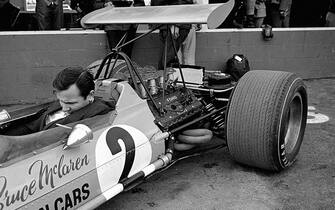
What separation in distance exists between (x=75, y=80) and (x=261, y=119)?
1.63 metres

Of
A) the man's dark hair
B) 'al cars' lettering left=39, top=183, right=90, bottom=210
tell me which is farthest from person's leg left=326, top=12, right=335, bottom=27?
'al cars' lettering left=39, top=183, right=90, bottom=210

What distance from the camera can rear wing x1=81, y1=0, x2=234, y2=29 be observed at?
3520mm

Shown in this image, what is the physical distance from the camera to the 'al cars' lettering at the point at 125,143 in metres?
3.14

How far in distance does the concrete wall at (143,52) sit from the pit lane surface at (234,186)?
3.19 meters

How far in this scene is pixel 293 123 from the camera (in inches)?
176

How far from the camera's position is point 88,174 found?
2.91 meters

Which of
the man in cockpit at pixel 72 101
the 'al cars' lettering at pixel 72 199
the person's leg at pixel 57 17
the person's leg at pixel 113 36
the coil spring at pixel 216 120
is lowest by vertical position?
the 'al cars' lettering at pixel 72 199

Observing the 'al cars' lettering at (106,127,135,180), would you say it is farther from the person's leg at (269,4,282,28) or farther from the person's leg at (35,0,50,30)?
the person's leg at (269,4,282,28)

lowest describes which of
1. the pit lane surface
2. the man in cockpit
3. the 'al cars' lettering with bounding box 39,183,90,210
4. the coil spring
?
the pit lane surface

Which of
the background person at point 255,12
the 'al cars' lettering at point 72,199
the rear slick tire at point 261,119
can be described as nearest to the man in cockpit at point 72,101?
the 'al cars' lettering at point 72,199

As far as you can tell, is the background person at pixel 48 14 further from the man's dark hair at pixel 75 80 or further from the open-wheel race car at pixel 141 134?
the man's dark hair at pixel 75 80

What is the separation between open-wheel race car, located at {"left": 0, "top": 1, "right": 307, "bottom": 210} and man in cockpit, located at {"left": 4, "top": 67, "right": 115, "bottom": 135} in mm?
89

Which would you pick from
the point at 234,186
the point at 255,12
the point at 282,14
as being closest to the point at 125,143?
the point at 234,186

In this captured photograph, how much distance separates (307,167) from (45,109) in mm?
2487
